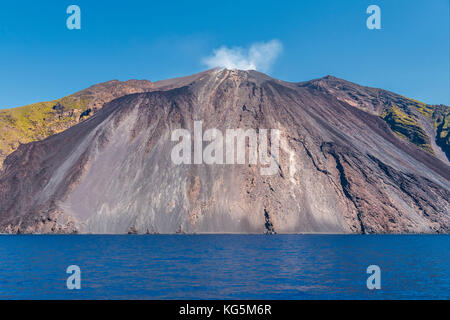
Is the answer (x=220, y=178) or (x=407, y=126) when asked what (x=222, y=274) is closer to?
(x=220, y=178)

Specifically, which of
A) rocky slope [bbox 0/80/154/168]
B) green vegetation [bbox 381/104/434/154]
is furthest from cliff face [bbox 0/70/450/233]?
green vegetation [bbox 381/104/434/154]

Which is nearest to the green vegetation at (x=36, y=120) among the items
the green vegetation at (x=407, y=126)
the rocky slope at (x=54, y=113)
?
the rocky slope at (x=54, y=113)

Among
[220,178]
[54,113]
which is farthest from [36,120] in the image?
[220,178]

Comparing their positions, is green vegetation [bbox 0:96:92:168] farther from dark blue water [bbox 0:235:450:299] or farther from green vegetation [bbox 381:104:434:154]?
green vegetation [bbox 381:104:434:154]

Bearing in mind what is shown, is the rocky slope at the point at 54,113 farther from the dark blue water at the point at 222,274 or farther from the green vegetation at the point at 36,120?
the dark blue water at the point at 222,274

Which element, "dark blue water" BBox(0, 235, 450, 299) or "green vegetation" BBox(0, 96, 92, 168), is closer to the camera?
"dark blue water" BBox(0, 235, 450, 299)

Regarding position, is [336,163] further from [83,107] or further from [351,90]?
[83,107]

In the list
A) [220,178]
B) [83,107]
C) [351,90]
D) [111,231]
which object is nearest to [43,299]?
[111,231]
